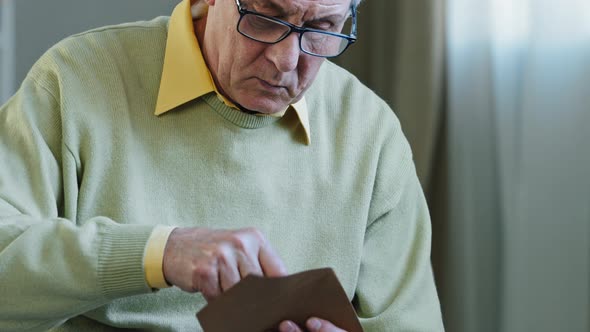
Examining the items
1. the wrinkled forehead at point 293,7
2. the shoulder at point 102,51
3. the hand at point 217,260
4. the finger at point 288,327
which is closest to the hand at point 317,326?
the finger at point 288,327

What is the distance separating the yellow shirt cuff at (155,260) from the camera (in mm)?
1355

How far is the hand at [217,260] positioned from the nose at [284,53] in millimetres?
352

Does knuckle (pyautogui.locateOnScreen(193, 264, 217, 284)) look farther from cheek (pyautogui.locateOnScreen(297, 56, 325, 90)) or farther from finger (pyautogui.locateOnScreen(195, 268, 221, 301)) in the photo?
cheek (pyautogui.locateOnScreen(297, 56, 325, 90))

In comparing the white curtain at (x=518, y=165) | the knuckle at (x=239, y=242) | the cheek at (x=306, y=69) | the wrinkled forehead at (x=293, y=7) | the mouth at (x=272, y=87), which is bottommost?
the white curtain at (x=518, y=165)

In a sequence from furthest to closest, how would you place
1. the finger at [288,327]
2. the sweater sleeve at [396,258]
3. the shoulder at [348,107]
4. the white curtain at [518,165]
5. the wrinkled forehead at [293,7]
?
the white curtain at [518,165]
the shoulder at [348,107]
the sweater sleeve at [396,258]
the wrinkled forehead at [293,7]
the finger at [288,327]

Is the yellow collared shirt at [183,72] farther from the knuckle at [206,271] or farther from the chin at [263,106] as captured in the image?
the knuckle at [206,271]

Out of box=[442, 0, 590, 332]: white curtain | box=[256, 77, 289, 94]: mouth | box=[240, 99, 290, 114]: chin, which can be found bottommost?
box=[442, 0, 590, 332]: white curtain

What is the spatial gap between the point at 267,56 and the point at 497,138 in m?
1.17

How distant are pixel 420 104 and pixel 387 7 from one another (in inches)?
13.8

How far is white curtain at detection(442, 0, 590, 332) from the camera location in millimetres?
2375

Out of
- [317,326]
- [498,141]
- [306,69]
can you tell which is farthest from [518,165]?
[317,326]

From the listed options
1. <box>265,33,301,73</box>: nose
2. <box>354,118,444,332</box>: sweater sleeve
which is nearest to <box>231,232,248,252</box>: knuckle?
<box>265,33,301,73</box>: nose

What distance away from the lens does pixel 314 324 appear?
1379mm

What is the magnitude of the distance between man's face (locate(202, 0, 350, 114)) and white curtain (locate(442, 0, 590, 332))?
38.3 inches
